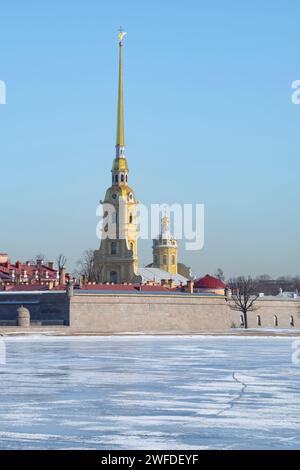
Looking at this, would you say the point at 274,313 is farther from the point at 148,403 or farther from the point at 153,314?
the point at 148,403

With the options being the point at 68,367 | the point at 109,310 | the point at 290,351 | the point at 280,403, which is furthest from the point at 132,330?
the point at 280,403

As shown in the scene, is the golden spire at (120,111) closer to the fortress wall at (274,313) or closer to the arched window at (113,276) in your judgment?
the arched window at (113,276)

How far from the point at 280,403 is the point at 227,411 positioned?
2196 millimetres

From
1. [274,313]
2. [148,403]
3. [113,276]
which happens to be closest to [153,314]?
[274,313]

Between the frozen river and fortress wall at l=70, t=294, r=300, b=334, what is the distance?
35.8 meters

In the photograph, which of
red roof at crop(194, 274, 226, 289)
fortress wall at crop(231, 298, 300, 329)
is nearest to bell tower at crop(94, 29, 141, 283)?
red roof at crop(194, 274, 226, 289)

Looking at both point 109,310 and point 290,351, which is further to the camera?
point 109,310

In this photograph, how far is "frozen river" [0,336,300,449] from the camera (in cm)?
1628

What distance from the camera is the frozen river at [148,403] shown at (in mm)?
16281

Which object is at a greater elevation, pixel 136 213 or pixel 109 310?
pixel 136 213
